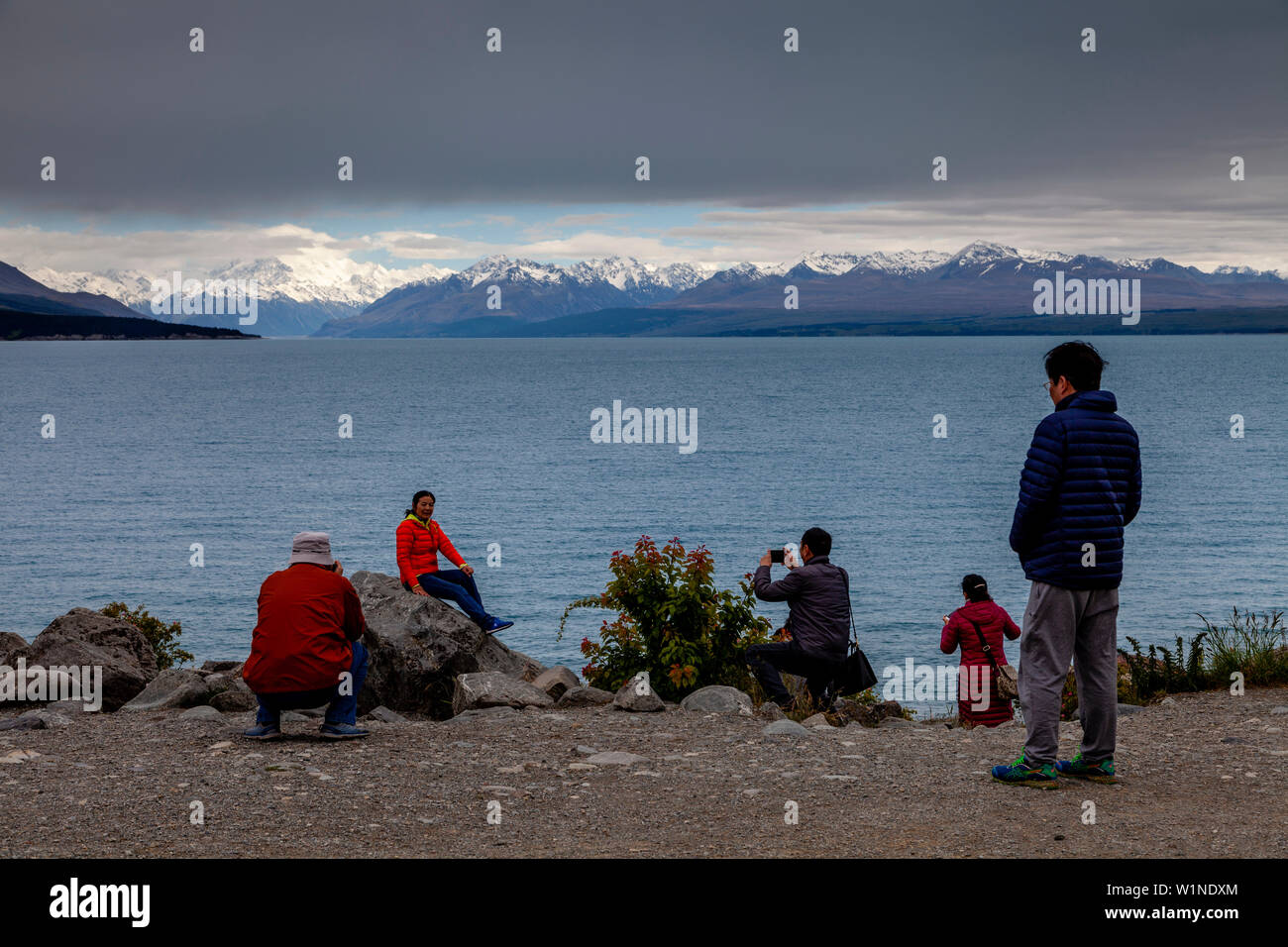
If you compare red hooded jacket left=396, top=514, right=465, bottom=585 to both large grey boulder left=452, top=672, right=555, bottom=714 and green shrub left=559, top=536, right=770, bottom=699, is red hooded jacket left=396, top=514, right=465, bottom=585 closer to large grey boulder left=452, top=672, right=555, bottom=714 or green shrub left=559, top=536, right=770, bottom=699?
green shrub left=559, top=536, right=770, bottom=699

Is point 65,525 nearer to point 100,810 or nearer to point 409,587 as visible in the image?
point 409,587

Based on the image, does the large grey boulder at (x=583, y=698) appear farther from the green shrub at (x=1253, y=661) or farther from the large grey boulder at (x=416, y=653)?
the green shrub at (x=1253, y=661)

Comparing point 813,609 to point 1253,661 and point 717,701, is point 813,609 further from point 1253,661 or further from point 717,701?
point 1253,661

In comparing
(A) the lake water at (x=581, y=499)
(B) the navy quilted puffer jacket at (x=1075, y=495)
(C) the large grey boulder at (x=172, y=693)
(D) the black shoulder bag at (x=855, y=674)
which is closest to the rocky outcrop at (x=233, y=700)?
(C) the large grey boulder at (x=172, y=693)

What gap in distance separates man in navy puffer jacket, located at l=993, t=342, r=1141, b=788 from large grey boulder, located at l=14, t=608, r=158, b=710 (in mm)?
Result: 9740

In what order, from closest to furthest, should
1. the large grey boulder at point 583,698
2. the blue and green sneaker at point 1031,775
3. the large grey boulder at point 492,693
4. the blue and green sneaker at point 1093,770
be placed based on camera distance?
1. the blue and green sneaker at point 1031,775
2. the blue and green sneaker at point 1093,770
3. the large grey boulder at point 492,693
4. the large grey boulder at point 583,698

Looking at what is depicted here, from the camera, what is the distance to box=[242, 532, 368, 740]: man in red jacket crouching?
948cm

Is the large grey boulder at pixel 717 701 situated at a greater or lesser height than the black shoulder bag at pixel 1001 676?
lesser

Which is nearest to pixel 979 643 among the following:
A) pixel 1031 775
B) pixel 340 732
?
pixel 1031 775

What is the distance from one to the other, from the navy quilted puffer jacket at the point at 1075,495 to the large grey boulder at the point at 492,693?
18.8ft

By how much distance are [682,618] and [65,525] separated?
4002 cm

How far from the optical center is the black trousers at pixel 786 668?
11367mm

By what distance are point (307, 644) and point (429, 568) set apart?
5.03 metres

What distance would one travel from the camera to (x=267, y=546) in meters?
41.1
